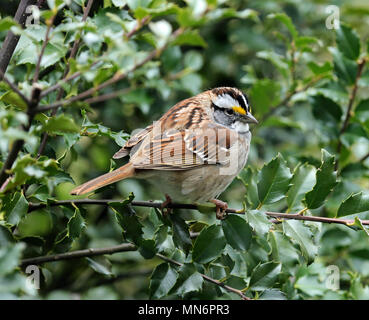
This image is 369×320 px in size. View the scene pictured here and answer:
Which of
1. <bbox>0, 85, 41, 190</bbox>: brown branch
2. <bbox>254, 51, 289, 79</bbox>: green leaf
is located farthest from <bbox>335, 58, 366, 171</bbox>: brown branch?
<bbox>0, 85, 41, 190</bbox>: brown branch

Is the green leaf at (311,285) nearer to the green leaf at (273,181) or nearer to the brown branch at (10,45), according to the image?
the green leaf at (273,181)

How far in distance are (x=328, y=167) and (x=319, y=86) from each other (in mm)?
1161

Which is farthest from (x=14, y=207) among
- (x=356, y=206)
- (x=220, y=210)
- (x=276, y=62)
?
(x=276, y=62)

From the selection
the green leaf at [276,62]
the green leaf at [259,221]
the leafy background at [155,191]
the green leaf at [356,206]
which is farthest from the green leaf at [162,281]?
the green leaf at [276,62]

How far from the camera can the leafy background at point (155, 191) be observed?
1.73 metres

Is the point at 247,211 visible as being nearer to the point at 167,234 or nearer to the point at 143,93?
the point at 167,234

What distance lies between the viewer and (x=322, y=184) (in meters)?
2.37

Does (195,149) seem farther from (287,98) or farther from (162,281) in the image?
(287,98)

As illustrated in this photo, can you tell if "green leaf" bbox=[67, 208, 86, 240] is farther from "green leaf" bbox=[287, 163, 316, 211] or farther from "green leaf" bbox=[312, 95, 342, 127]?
"green leaf" bbox=[312, 95, 342, 127]

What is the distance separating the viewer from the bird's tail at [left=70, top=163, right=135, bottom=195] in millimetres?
2215

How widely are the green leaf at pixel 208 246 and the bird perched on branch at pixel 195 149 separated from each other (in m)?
0.21
